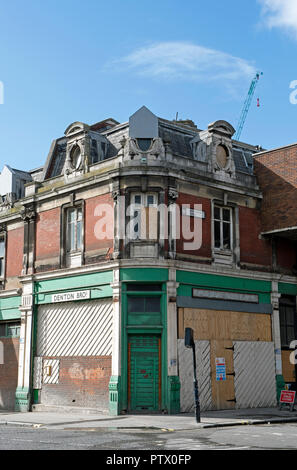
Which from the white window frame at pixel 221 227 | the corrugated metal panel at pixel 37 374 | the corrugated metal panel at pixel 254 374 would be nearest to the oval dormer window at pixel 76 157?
the white window frame at pixel 221 227

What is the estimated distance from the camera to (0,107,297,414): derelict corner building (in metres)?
22.6

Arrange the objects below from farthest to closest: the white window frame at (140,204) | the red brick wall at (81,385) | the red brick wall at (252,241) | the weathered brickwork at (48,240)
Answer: the weathered brickwork at (48,240)
the red brick wall at (252,241)
the white window frame at (140,204)
the red brick wall at (81,385)

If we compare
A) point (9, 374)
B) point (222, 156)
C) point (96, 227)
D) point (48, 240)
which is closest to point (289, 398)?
point (96, 227)

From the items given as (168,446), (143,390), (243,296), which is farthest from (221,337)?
(168,446)

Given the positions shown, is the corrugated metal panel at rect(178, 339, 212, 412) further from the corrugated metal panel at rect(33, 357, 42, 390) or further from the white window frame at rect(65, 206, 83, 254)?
the corrugated metal panel at rect(33, 357, 42, 390)

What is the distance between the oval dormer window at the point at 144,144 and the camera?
24039 mm

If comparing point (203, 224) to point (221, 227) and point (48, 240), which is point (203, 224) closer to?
point (221, 227)

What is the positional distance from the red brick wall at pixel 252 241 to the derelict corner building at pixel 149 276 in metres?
0.07

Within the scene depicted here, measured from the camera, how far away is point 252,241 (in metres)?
26.6

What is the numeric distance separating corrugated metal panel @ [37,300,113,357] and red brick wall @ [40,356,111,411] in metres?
0.34

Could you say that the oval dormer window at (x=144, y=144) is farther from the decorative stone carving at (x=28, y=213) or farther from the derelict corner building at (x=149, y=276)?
the decorative stone carving at (x=28, y=213)

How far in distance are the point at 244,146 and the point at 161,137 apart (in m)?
5.78

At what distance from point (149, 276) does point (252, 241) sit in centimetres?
613

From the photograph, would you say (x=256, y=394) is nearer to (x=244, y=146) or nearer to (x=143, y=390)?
(x=143, y=390)
